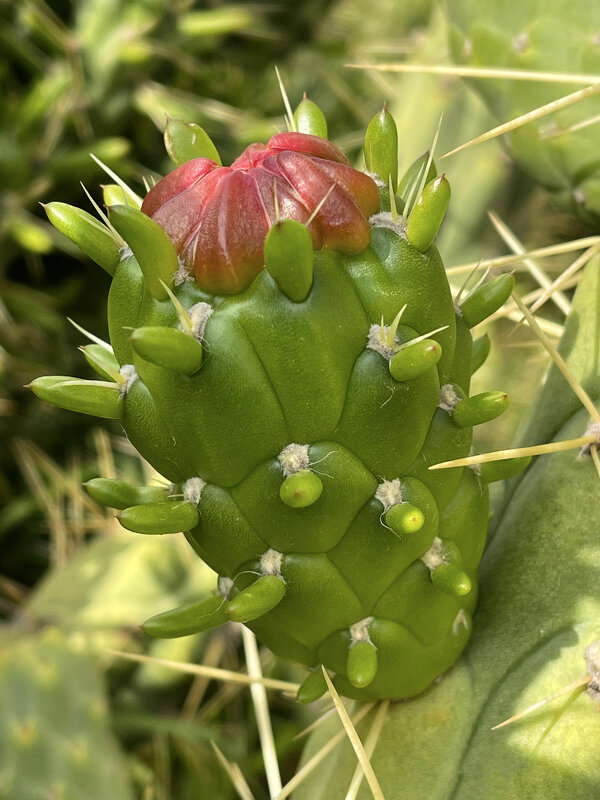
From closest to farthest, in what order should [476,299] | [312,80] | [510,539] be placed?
[476,299] < [510,539] < [312,80]

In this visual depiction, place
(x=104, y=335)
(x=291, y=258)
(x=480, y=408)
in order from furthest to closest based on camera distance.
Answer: (x=104, y=335) < (x=480, y=408) < (x=291, y=258)

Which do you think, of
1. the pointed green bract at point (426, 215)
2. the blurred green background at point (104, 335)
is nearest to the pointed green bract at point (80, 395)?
the pointed green bract at point (426, 215)

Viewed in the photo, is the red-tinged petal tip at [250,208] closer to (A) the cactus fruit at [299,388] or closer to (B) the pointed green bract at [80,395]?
(A) the cactus fruit at [299,388]

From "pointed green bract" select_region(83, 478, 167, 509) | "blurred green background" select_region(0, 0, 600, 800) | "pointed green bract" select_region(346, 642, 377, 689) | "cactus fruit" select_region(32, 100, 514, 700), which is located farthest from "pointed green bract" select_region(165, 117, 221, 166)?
"blurred green background" select_region(0, 0, 600, 800)

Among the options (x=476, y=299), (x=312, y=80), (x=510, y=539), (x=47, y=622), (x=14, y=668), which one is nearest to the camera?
(x=476, y=299)

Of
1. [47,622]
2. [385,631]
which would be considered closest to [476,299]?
[385,631]

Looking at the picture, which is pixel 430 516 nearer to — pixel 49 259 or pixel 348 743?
pixel 348 743

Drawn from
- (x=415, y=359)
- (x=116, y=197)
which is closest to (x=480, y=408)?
(x=415, y=359)

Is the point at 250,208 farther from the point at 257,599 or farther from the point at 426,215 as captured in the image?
the point at 257,599
